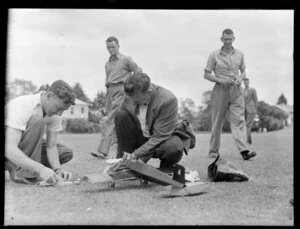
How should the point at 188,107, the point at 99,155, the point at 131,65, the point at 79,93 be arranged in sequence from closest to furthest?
the point at 79,93 < the point at 188,107 < the point at 131,65 < the point at 99,155

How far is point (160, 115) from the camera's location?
457cm

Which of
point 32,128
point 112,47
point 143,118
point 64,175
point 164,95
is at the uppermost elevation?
point 112,47

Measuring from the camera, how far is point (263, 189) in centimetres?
435

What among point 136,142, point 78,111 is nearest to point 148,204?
point 136,142

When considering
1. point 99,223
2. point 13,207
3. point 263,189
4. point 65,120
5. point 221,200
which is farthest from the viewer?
point 65,120

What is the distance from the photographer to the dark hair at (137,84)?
4371 millimetres

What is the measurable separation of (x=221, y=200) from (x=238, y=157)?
293 cm

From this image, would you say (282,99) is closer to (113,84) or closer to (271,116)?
(113,84)

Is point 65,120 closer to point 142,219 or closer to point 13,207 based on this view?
point 13,207

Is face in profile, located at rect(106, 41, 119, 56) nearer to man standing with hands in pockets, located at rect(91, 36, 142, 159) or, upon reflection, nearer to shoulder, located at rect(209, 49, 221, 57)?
man standing with hands in pockets, located at rect(91, 36, 142, 159)

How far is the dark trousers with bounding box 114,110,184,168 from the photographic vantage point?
4676 mm

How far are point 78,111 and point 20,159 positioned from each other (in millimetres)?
1375

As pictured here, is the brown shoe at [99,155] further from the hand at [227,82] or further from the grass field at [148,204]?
the hand at [227,82]
